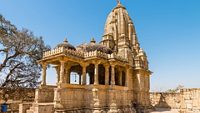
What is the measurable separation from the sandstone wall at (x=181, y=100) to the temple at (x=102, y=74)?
4.98m

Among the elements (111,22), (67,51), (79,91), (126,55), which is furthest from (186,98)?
(67,51)

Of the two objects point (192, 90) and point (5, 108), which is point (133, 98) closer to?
point (192, 90)

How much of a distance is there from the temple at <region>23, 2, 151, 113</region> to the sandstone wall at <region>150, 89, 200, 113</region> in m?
4.98

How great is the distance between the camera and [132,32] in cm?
2450

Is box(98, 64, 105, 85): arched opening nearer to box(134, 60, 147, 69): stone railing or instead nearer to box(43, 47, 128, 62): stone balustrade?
box(134, 60, 147, 69): stone railing

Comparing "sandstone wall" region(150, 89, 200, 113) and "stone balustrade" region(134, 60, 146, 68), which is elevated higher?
"stone balustrade" region(134, 60, 146, 68)

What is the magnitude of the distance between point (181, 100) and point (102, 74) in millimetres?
11212

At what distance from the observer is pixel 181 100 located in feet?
81.2

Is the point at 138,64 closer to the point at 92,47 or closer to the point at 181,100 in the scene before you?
the point at 92,47

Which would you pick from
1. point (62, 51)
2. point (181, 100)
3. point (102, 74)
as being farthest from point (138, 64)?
point (62, 51)

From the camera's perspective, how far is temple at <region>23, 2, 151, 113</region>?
49.1 ft

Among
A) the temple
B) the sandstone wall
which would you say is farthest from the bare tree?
the sandstone wall

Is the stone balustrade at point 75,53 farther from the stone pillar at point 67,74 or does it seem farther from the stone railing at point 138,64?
the stone railing at point 138,64

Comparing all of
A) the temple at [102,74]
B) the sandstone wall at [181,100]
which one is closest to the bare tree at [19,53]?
the temple at [102,74]
